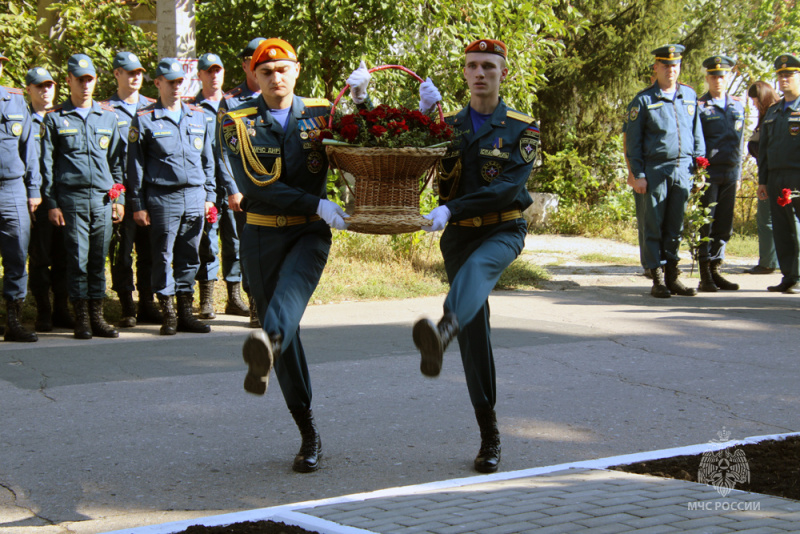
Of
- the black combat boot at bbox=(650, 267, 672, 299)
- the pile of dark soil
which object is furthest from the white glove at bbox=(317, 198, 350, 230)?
the black combat boot at bbox=(650, 267, 672, 299)

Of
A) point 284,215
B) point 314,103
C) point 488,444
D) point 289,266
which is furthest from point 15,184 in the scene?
point 488,444

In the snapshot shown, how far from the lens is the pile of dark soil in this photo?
12.8ft

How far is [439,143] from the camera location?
4469 mm

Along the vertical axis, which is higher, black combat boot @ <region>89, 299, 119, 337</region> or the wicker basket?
the wicker basket

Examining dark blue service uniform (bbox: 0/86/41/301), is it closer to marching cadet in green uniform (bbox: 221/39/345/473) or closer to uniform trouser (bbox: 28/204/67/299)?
uniform trouser (bbox: 28/204/67/299)

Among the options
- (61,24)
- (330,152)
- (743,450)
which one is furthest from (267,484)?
(61,24)

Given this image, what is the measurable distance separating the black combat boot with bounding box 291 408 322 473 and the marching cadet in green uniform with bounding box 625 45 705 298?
6648 millimetres

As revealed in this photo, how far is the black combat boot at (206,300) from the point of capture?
909 centimetres

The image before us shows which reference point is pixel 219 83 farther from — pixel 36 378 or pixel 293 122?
pixel 293 122

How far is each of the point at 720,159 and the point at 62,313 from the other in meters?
7.74

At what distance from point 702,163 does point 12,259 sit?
7469 mm

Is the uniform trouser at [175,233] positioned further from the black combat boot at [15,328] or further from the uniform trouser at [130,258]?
the black combat boot at [15,328]

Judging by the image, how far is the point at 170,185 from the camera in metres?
8.25

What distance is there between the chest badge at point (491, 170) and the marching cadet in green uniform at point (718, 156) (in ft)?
22.9
